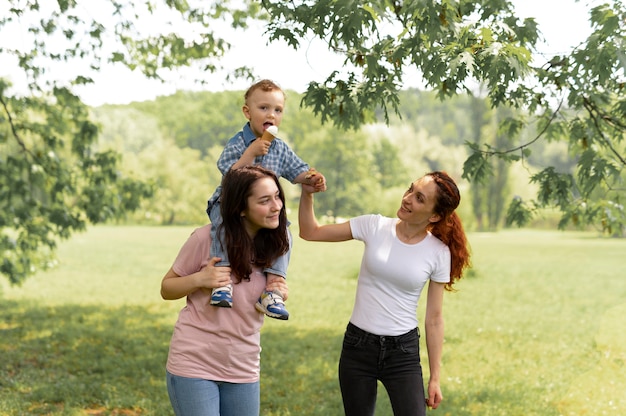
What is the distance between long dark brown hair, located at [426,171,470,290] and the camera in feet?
11.9

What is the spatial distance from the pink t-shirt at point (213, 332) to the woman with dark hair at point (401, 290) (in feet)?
2.21

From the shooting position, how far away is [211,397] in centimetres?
303

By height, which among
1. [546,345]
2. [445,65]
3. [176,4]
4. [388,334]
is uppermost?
[176,4]

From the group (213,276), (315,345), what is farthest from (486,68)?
(315,345)

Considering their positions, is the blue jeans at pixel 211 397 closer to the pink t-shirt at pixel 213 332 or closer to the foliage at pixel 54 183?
the pink t-shirt at pixel 213 332

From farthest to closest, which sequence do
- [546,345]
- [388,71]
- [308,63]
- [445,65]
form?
1. [546,345]
2. [388,71]
3. [308,63]
4. [445,65]

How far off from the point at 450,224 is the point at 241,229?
114 centimetres

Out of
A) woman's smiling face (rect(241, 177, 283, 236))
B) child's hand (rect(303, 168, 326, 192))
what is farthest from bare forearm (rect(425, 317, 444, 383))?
woman's smiling face (rect(241, 177, 283, 236))

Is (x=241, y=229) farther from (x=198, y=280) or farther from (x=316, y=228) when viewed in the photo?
(x=316, y=228)

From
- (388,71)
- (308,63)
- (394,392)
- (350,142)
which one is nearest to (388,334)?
(394,392)

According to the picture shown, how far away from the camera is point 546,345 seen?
485 inches

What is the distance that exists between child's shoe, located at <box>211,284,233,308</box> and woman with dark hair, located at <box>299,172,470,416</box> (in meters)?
0.81

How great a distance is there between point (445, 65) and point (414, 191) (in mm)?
1095

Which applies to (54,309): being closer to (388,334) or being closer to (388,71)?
(388,71)
